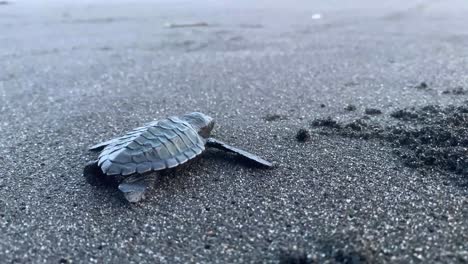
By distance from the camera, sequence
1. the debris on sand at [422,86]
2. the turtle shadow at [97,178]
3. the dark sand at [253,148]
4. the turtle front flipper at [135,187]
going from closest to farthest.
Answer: the dark sand at [253,148]
the turtle front flipper at [135,187]
the turtle shadow at [97,178]
the debris on sand at [422,86]

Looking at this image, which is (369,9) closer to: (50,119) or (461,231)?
(50,119)

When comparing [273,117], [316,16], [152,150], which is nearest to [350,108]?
[273,117]

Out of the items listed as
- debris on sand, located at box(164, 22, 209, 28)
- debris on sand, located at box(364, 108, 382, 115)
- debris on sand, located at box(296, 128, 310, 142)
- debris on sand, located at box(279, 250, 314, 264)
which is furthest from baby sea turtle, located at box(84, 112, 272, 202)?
debris on sand, located at box(164, 22, 209, 28)

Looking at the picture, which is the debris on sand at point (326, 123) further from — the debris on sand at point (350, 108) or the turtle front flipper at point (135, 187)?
the turtle front flipper at point (135, 187)

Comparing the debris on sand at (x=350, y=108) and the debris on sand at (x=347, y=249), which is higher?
the debris on sand at (x=350, y=108)

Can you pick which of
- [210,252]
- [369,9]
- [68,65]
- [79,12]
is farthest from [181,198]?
[79,12]

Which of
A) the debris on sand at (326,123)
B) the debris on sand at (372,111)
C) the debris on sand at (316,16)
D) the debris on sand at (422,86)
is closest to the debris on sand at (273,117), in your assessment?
the debris on sand at (326,123)

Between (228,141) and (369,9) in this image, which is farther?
(369,9)
